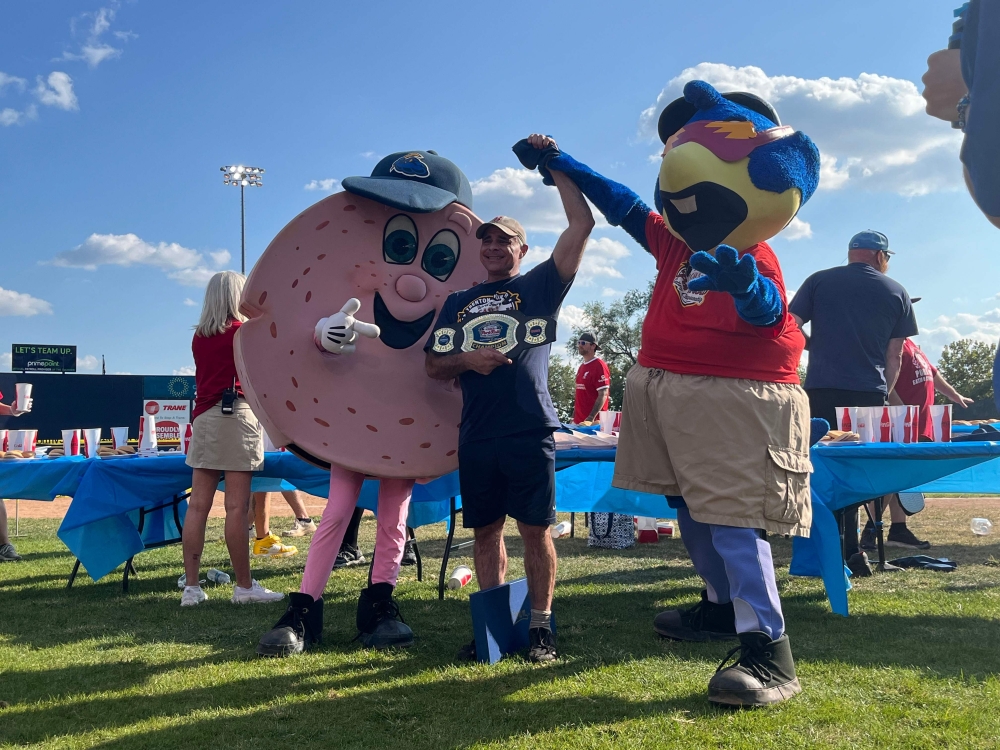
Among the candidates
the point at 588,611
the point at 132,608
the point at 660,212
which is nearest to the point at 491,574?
the point at 588,611

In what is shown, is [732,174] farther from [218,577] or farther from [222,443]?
[218,577]

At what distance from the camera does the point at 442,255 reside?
338 centimetres

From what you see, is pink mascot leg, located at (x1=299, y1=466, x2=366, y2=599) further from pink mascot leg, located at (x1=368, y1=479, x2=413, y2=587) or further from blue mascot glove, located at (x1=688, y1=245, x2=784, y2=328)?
blue mascot glove, located at (x1=688, y1=245, x2=784, y2=328)

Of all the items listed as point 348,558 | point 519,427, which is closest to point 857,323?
point 519,427

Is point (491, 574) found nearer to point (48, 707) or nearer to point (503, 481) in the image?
point (503, 481)

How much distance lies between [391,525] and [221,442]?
1.27 meters

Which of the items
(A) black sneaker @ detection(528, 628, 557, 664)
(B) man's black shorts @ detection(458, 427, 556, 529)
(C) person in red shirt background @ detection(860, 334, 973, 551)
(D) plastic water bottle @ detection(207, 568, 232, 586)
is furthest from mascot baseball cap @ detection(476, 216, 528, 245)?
(C) person in red shirt background @ detection(860, 334, 973, 551)

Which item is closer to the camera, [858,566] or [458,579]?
[458,579]

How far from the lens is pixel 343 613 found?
379cm

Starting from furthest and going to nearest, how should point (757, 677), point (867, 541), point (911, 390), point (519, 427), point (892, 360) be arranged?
1. point (911, 390)
2. point (867, 541)
3. point (892, 360)
4. point (519, 427)
5. point (757, 677)

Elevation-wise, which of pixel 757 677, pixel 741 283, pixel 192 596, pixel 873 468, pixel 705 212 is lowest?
pixel 192 596

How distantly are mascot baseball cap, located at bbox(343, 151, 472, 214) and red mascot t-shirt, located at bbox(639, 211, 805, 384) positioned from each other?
1.04 meters

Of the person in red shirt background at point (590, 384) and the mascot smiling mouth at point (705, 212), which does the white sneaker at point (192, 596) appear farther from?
the person in red shirt background at point (590, 384)

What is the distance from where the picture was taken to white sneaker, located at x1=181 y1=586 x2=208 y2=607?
4.07 meters
